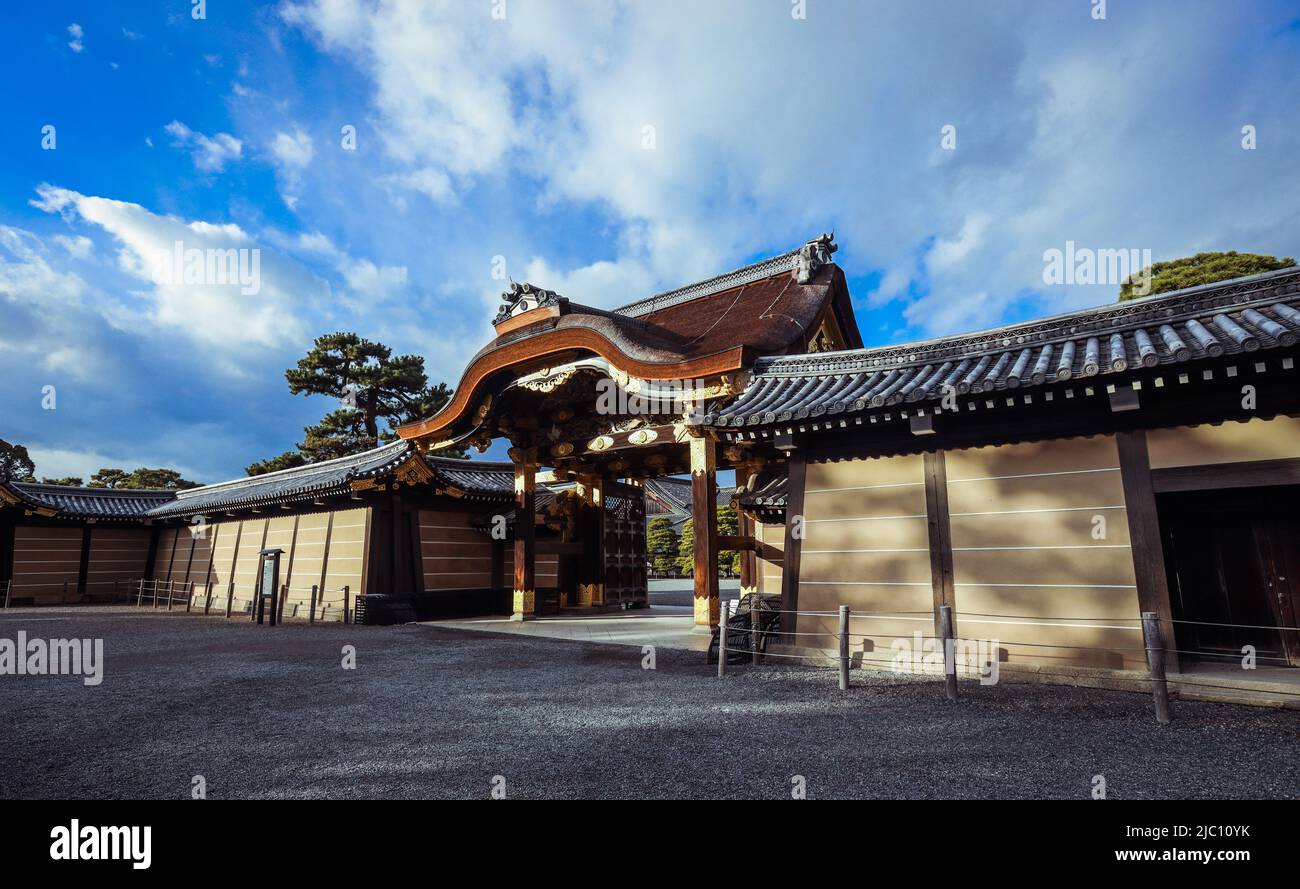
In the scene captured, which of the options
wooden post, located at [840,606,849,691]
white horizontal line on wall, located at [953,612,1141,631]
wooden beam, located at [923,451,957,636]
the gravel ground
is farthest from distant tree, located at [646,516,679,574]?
wooden post, located at [840,606,849,691]

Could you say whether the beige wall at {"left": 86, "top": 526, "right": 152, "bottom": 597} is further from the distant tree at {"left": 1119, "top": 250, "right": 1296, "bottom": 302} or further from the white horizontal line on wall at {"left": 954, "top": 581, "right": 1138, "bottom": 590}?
the distant tree at {"left": 1119, "top": 250, "right": 1296, "bottom": 302}

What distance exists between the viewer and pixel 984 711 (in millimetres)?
5801

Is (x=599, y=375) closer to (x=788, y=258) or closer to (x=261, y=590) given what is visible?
(x=788, y=258)

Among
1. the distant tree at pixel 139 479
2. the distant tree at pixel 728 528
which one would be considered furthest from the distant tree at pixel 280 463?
the distant tree at pixel 728 528

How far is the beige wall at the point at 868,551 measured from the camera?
8.01 m

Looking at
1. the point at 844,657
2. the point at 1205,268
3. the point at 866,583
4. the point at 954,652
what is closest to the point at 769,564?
the point at 866,583

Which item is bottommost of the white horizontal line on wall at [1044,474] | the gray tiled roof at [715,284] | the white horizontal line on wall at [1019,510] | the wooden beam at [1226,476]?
the white horizontal line on wall at [1019,510]

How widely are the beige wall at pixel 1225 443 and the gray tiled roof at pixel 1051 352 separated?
982 millimetres

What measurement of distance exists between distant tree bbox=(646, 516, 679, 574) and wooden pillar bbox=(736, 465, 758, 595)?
29.2 metres

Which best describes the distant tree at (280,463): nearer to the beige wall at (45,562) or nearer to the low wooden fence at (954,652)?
the beige wall at (45,562)

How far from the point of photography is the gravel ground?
4.01 meters

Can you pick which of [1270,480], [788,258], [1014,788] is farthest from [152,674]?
[788,258]

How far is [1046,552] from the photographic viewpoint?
7246 millimetres
